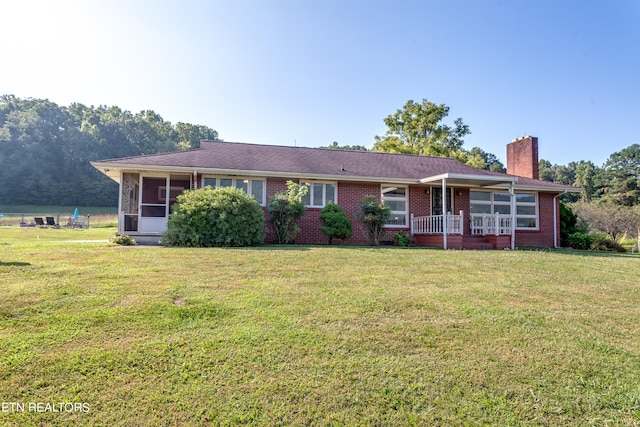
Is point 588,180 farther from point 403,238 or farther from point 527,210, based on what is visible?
point 403,238

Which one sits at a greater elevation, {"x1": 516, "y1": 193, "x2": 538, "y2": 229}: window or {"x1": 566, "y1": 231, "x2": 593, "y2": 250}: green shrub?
{"x1": 516, "y1": 193, "x2": 538, "y2": 229}: window

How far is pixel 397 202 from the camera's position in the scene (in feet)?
49.1

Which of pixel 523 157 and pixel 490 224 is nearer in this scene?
pixel 490 224

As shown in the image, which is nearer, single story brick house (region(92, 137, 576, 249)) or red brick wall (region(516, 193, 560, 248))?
single story brick house (region(92, 137, 576, 249))

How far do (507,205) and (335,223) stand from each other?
843 centimetres

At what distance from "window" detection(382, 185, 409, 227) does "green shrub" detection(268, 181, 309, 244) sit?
3.76 m

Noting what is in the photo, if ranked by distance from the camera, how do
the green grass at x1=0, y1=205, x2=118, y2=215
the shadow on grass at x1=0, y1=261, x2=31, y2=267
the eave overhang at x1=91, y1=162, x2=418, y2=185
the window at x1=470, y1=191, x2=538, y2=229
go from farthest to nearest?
the green grass at x1=0, y1=205, x2=118, y2=215 → the window at x1=470, y1=191, x2=538, y2=229 → the eave overhang at x1=91, y1=162, x2=418, y2=185 → the shadow on grass at x1=0, y1=261, x2=31, y2=267

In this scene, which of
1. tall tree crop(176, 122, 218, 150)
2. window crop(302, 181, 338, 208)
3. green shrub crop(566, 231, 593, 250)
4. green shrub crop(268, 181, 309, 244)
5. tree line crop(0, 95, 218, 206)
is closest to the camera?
green shrub crop(268, 181, 309, 244)

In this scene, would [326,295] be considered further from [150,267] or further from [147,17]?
[147,17]

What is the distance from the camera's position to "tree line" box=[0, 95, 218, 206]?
5034 cm

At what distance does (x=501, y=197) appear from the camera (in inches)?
639

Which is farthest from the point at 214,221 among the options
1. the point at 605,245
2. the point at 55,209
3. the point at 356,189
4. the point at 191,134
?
the point at 191,134

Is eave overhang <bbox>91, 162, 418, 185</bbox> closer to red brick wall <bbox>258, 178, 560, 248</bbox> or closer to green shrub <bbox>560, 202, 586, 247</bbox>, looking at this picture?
red brick wall <bbox>258, 178, 560, 248</bbox>

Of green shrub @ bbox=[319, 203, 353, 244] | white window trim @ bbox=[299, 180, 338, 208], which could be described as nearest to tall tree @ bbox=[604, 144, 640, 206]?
white window trim @ bbox=[299, 180, 338, 208]
